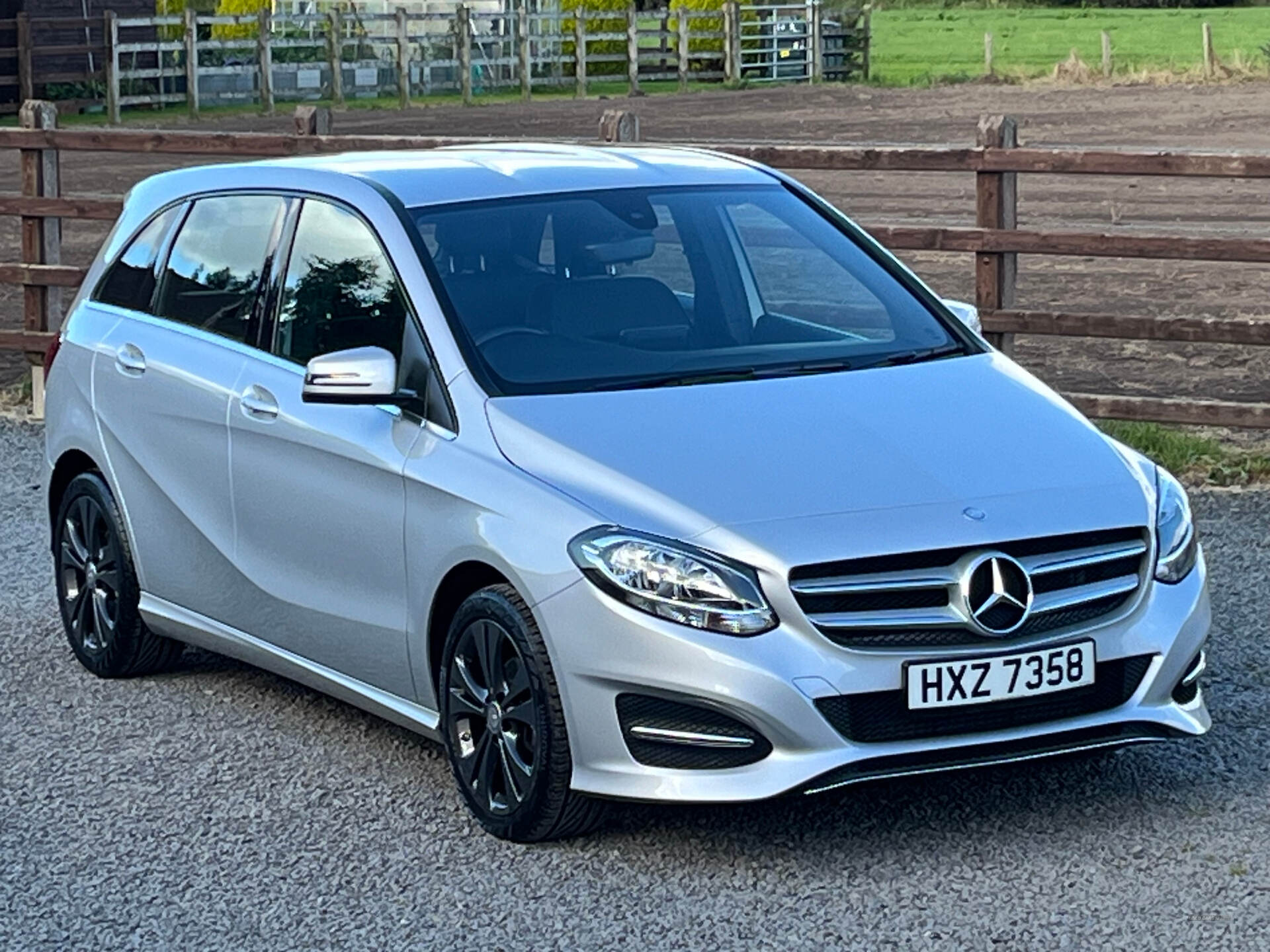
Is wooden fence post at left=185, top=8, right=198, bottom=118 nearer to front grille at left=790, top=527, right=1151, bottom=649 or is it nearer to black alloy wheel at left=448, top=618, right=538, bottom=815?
black alloy wheel at left=448, top=618, right=538, bottom=815

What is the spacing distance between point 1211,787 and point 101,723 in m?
3.15

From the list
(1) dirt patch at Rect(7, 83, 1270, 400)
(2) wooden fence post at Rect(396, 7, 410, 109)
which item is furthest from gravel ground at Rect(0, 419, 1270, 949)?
(2) wooden fence post at Rect(396, 7, 410, 109)

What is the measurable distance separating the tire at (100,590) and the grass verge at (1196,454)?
448 cm

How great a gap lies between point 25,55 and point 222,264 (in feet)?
121

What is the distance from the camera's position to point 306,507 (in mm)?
6238

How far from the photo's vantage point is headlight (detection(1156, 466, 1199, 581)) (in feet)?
18.1

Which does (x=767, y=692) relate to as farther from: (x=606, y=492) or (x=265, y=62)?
(x=265, y=62)

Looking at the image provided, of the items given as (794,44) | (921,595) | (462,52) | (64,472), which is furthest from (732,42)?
(921,595)

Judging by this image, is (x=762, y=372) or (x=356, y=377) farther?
(x=762, y=372)

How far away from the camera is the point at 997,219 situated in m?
10.9

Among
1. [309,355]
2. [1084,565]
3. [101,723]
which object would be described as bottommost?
[101,723]

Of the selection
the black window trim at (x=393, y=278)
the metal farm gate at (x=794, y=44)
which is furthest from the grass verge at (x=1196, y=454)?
the metal farm gate at (x=794, y=44)

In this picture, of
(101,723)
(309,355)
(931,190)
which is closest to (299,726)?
(101,723)

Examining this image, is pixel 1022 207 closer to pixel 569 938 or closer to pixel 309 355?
pixel 309 355
